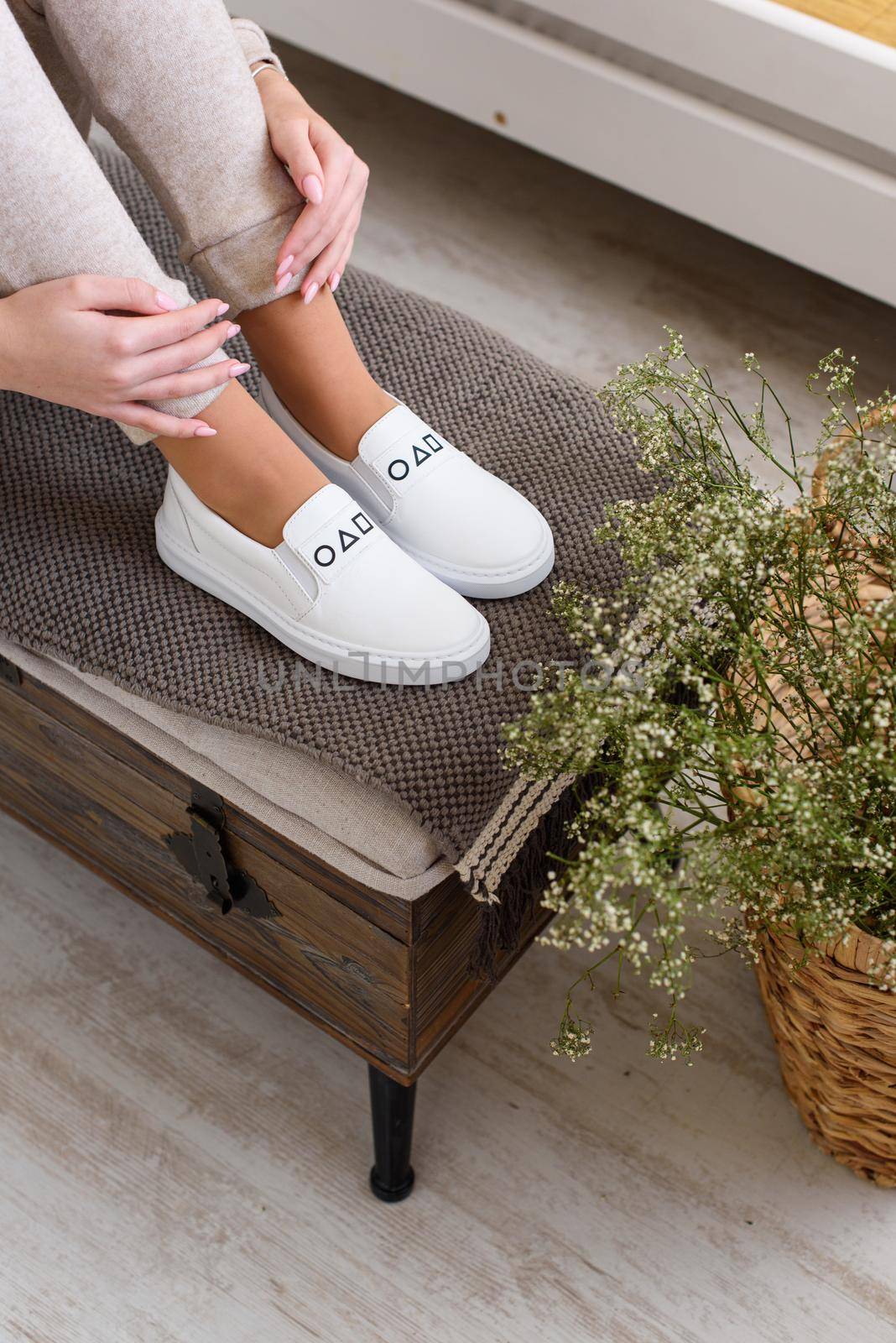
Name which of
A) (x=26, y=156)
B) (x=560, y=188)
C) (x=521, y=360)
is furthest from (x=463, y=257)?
(x=26, y=156)

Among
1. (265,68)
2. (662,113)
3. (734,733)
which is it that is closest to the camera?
(734,733)

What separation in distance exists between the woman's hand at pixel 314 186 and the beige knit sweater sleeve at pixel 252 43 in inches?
1.7

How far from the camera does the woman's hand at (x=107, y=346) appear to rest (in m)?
0.69

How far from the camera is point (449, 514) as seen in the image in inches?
31.7

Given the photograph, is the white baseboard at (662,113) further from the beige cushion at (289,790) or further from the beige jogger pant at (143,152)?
the beige cushion at (289,790)

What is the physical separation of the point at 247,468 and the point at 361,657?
0.14 meters

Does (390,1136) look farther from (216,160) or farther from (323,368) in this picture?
(216,160)

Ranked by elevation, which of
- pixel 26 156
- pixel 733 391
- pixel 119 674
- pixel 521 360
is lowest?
pixel 733 391

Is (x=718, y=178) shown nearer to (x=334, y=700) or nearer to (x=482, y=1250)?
(x=334, y=700)

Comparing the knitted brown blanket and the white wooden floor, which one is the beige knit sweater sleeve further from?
the white wooden floor

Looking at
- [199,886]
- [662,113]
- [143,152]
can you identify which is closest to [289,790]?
[199,886]

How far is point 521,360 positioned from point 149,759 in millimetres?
411

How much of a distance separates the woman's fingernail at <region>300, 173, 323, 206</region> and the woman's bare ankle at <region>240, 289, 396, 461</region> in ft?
0.22

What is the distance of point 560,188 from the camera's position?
1678 mm
